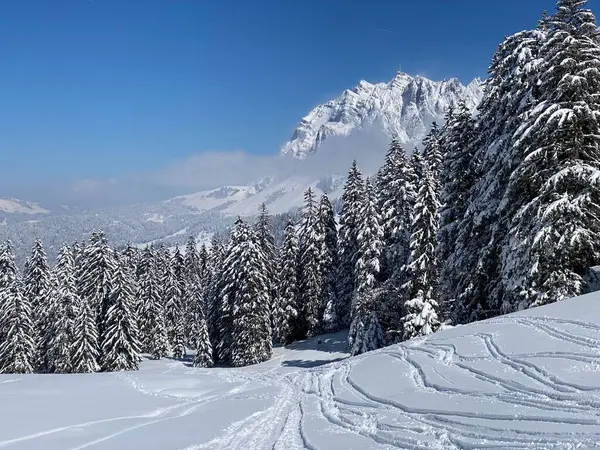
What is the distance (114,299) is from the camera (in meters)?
40.9

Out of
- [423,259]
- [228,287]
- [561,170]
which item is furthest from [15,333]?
[561,170]

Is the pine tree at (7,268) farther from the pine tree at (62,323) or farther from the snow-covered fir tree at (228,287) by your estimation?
the snow-covered fir tree at (228,287)

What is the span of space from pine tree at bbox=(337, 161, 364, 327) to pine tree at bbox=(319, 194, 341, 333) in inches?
28.1

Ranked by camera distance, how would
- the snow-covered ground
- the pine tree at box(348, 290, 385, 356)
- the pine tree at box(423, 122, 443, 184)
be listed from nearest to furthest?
1. the snow-covered ground
2. the pine tree at box(348, 290, 385, 356)
3. the pine tree at box(423, 122, 443, 184)

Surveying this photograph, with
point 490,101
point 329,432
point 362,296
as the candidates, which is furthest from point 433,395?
point 362,296

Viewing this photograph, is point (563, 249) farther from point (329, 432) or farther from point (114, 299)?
point (114, 299)

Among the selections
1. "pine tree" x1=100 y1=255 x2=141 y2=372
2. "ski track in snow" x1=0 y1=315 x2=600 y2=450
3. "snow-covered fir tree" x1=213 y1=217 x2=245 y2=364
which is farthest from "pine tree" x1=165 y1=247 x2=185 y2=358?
"ski track in snow" x1=0 y1=315 x2=600 y2=450

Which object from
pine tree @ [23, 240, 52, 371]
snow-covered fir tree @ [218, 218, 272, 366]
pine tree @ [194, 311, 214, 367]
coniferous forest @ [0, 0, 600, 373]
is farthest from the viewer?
pine tree @ [23, 240, 52, 371]

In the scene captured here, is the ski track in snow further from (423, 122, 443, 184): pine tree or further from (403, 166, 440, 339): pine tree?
(423, 122, 443, 184): pine tree

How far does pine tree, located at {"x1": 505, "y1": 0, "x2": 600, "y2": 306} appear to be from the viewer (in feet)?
55.4

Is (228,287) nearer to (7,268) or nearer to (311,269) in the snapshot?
(311,269)

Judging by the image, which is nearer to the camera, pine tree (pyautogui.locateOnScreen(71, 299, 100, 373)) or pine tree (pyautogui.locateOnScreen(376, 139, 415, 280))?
pine tree (pyautogui.locateOnScreen(376, 139, 415, 280))

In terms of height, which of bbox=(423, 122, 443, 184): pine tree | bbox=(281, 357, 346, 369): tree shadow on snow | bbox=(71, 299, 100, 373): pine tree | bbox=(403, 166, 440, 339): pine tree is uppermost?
bbox=(423, 122, 443, 184): pine tree

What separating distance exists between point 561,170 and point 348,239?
29.6 metres
